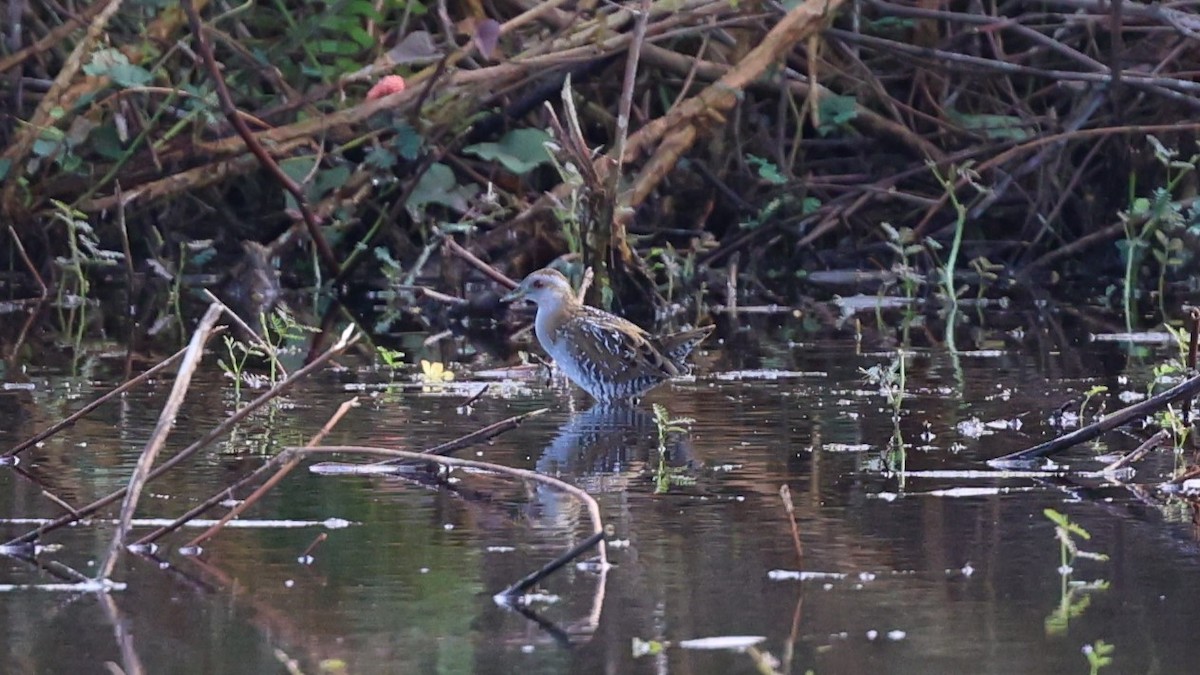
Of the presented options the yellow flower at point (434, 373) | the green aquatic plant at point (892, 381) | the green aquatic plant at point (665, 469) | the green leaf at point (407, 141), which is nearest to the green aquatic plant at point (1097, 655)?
the green aquatic plant at point (665, 469)

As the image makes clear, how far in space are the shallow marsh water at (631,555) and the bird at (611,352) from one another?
35cm

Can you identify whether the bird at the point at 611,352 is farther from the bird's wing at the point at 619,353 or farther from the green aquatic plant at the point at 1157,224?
the green aquatic plant at the point at 1157,224

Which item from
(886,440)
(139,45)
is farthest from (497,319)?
(886,440)

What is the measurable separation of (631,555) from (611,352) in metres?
2.99

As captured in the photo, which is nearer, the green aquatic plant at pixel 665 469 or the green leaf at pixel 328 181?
the green aquatic plant at pixel 665 469

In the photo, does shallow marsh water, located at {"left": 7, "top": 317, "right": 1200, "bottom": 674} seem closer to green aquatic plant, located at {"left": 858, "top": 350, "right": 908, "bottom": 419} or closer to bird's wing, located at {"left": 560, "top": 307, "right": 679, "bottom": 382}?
green aquatic plant, located at {"left": 858, "top": 350, "right": 908, "bottom": 419}

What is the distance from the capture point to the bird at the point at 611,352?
7.46 metres

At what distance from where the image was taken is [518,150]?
11477 millimetres

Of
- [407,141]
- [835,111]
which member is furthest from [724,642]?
[835,111]

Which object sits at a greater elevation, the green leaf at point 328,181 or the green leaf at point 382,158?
the green leaf at point 382,158

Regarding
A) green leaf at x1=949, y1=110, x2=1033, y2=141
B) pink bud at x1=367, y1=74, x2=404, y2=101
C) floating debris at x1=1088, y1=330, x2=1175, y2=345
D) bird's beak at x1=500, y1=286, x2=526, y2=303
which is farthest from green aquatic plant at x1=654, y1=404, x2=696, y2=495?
green leaf at x1=949, y1=110, x2=1033, y2=141

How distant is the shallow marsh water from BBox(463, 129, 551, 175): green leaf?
4282 mm

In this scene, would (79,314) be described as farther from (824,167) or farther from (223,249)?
(824,167)

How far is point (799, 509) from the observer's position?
201 inches
